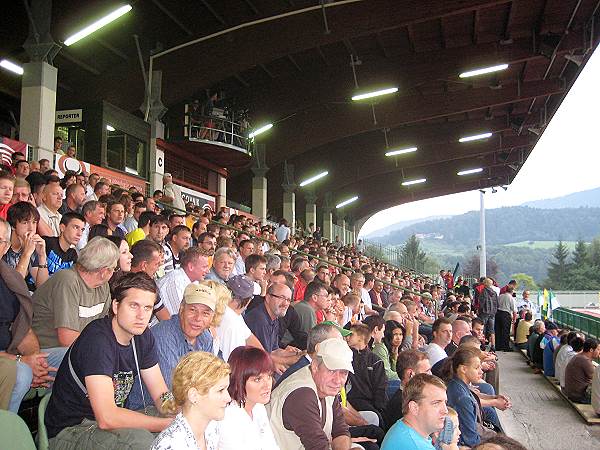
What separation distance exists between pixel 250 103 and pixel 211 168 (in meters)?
2.74

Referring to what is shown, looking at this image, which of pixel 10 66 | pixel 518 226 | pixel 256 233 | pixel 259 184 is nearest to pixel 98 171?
pixel 256 233

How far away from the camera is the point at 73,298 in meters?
4.02

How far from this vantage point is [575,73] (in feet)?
66.3

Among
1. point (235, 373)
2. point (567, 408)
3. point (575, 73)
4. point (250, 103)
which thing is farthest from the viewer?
point (250, 103)

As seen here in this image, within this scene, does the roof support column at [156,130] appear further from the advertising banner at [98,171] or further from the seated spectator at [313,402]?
the seated spectator at [313,402]

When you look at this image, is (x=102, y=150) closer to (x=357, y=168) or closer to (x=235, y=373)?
(x=235, y=373)

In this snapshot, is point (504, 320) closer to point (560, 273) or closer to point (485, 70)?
point (485, 70)

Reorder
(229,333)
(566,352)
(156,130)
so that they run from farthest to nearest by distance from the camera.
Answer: (156,130) → (566,352) → (229,333)

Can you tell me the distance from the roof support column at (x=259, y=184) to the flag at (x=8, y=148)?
13.2 m

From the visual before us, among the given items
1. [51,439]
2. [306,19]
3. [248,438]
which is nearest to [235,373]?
[248,438]

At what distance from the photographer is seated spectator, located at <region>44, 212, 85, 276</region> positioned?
5289mm

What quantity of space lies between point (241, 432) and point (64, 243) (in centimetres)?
284

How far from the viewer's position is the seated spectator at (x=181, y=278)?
532 centimetres

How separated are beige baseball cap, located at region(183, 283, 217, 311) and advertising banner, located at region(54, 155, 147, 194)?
929cm
